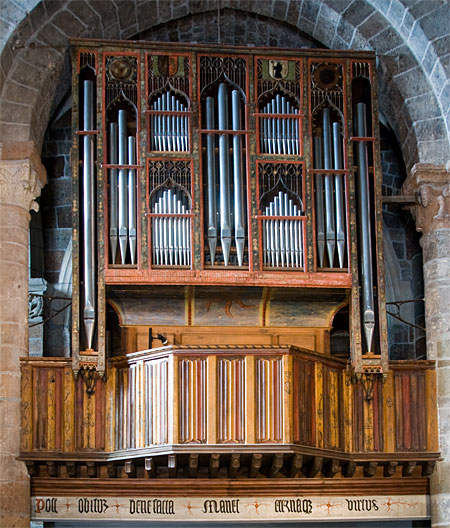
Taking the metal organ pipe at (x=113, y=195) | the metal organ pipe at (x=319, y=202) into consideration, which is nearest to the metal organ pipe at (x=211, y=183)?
the metal organ pipe at (x=113, y=195)

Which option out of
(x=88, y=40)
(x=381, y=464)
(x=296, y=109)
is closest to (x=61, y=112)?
(x=88, y=40)

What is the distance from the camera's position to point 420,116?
19.2 metres

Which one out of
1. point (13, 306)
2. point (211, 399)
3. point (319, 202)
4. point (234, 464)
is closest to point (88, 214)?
point (13, 306)

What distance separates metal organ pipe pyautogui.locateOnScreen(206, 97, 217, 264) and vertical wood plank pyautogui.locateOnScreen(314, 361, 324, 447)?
2148 millimetres

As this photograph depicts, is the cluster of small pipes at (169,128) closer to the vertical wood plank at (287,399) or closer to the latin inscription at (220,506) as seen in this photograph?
the vertical wood plank at (287,399)

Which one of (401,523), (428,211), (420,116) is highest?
(420,116)

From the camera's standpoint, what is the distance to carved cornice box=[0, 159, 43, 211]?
59.6 feet

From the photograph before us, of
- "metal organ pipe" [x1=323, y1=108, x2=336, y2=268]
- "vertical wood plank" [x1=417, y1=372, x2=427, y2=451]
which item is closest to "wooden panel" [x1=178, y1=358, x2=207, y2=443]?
"metal organ pipe" [x1=323, y1=108, x2=336, y2=268]

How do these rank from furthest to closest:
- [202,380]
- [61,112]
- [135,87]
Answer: [61,112] < [135,87] < [202,380]

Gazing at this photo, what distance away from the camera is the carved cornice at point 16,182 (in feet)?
59.6

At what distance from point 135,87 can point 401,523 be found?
24.9 ft

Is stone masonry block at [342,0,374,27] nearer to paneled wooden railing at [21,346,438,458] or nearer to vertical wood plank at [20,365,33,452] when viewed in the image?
paneled wooden railing at [21,346,438,458]

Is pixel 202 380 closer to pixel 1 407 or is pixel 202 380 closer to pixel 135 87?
pixel 1 407

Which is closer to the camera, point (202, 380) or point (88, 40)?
point (202, 380)
